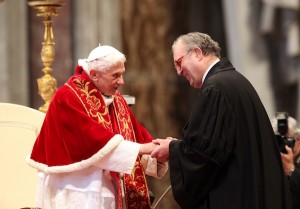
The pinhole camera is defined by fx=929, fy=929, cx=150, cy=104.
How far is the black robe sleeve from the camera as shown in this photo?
5457 mm

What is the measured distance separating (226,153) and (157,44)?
171 inches

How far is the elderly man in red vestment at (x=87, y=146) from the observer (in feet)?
18.6

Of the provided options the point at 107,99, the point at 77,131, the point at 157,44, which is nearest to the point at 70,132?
the point at 77,131

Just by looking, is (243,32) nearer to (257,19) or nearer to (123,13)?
(257,19)

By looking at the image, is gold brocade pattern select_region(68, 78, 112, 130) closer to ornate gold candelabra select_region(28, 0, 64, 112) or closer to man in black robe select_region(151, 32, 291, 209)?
man in black robe select_region(151, 32, 291, 209)

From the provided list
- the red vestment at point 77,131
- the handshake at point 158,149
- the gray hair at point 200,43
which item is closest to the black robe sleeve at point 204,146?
the handshake at point 158,149

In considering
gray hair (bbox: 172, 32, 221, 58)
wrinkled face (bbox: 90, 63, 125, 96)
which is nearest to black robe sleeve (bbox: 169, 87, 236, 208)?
gray hair (bbox: 172, 32, 221, 58)

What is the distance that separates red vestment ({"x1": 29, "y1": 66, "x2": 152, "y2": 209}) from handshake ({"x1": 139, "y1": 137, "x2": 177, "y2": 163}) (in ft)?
0.70

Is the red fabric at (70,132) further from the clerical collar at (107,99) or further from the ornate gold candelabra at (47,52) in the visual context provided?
the ornate gold candelabra at (47,52)

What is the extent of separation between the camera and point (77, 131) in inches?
223

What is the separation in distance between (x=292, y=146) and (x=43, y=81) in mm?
2025

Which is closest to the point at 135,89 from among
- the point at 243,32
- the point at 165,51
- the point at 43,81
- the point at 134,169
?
the point at 165,51

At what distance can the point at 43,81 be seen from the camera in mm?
7395

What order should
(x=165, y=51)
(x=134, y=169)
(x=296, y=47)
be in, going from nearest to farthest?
(x=134, y=169), (x=296, y=47), (x=165, y=51)
